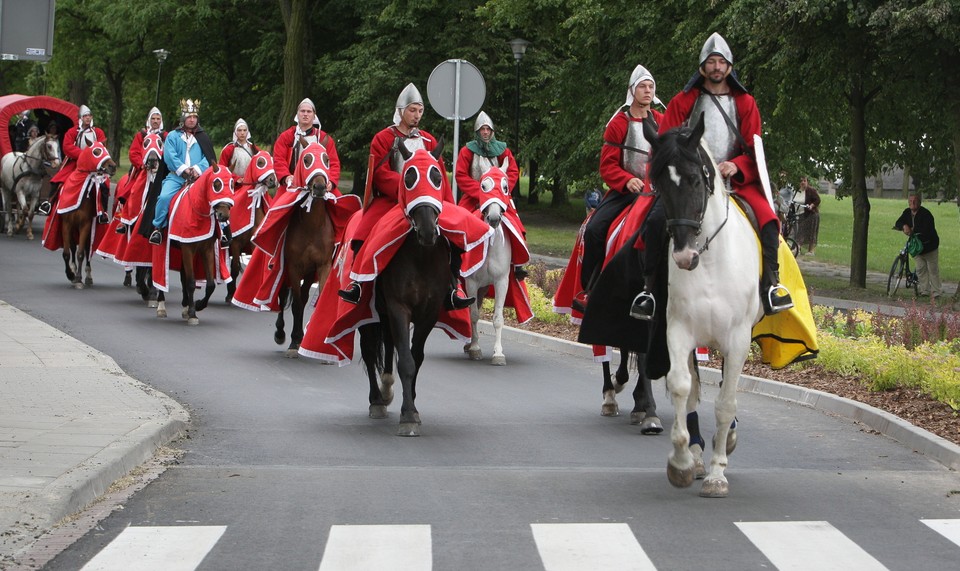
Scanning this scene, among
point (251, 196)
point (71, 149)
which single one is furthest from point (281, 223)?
point (71, 149)

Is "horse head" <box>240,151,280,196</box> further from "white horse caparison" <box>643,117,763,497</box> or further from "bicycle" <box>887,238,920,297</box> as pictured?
"bicycle" <box>887,238,920,297</box>

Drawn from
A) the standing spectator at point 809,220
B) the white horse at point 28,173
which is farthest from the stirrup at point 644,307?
the standing spectator at point 809,220

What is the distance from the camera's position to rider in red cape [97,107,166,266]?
21.1m

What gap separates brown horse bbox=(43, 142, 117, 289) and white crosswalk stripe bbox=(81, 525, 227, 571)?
54.2 feet

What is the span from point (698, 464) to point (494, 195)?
22.3 ft

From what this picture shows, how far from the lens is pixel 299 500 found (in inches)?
337

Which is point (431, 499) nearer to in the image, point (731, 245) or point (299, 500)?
point (299, 500)

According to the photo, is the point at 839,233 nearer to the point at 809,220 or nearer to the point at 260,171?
the point at 809,220

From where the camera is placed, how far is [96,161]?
23484 mm

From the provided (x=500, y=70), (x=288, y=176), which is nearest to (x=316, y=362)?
(x=288, y=176)

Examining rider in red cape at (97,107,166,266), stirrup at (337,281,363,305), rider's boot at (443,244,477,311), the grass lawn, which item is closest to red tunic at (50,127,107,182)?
rider in red cape at (97,107,166,266)

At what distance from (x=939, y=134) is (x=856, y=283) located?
383cm

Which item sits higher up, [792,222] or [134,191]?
[134,191]

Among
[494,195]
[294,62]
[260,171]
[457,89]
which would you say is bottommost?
[494,195]
